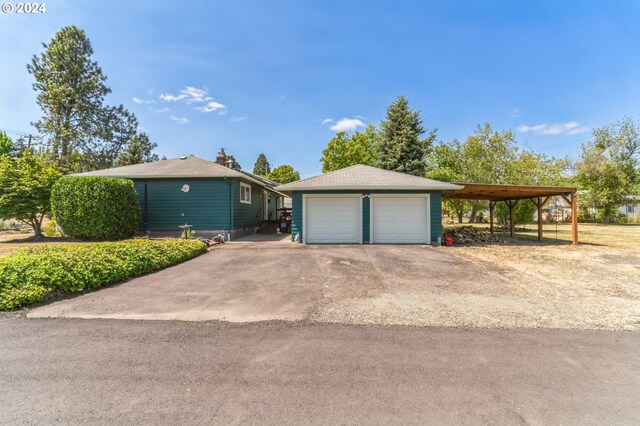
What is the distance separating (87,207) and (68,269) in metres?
7.24

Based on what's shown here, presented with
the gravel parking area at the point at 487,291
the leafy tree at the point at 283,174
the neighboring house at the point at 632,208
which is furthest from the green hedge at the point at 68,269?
the leafy tree at the point at 283,174

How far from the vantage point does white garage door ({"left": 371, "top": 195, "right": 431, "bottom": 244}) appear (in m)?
11.7

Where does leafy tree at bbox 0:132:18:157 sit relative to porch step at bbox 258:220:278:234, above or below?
above

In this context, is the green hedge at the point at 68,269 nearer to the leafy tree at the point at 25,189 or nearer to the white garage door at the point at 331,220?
the white garage door at the point at 331,220

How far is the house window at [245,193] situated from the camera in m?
14.2

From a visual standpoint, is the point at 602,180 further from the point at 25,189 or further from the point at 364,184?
the point at 25,189

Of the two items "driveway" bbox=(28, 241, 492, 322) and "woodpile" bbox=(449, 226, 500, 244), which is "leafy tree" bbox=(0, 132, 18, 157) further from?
"woodpile" bbox=(449, 226, 500, 244)

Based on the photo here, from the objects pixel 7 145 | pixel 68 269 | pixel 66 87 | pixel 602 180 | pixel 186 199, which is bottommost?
pixel 68 269

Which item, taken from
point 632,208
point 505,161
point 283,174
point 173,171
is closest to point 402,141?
point 505,161

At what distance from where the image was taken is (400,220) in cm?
1173

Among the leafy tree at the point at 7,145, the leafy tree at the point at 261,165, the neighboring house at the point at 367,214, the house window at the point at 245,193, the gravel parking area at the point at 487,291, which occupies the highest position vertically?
the leafy tree at the point at 261,165

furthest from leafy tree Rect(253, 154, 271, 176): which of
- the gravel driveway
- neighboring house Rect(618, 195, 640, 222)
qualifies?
the gravel driveway

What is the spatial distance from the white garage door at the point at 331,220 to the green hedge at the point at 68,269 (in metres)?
5.80

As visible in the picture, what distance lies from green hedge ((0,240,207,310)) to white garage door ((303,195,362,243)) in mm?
5796
